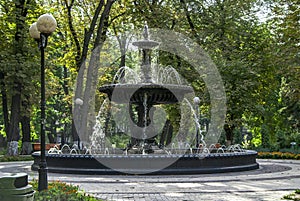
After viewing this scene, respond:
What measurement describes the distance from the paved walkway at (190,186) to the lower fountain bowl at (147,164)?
1.20ft

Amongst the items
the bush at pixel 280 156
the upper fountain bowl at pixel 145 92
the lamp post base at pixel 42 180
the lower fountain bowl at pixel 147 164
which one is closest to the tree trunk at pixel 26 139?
the upper fountain bowl at pixel 145 92

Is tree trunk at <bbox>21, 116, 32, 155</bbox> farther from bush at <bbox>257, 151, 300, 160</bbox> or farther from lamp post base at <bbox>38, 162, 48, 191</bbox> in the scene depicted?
lamp post base at <bbox>38, 162, 48, 191</bbox>

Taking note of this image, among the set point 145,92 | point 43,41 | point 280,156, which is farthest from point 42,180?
point 280,156

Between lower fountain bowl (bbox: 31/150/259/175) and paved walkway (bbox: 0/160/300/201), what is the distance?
1.20 feet

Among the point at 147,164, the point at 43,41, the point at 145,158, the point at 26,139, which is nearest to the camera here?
the point at 43,41

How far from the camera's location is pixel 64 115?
151 ft

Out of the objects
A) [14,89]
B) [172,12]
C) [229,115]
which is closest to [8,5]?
[14,89]

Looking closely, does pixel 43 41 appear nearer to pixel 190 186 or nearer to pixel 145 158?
pixel 190 186

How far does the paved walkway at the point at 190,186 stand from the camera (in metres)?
9.32

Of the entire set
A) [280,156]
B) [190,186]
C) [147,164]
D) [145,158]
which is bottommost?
[190,186]

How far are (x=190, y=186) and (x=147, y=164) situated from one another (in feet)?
10.1

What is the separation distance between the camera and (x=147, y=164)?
46.0 ft

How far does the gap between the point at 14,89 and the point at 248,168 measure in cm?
1497

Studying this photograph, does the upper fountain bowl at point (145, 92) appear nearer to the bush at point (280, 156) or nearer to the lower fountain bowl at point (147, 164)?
the lower fountain bowl at point (147, 164)
